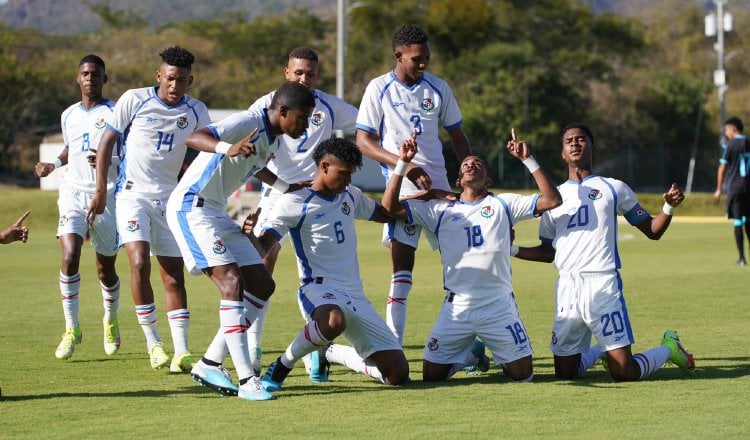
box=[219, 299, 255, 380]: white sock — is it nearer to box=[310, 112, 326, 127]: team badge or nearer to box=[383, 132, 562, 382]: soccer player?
box=[383, 132, 562, 382]: soccer player

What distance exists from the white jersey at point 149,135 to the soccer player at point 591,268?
3066mm

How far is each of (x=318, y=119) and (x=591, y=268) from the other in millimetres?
2699

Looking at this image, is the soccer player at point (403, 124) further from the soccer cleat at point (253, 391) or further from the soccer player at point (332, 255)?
the soccer cleat at point (253, 391)

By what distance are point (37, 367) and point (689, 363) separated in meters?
5.26

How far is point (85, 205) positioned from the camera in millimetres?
10797

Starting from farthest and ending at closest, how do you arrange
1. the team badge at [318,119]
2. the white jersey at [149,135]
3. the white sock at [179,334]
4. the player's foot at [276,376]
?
the team badge at [318,119]
the white jersey at [149,135]
the white sock at [179,334]
the player's foot at [276,376]

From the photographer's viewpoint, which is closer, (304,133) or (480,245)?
(480,245)

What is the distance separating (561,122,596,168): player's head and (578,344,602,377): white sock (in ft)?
4.74

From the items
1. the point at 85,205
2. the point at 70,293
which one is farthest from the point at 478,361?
the point at 85,205

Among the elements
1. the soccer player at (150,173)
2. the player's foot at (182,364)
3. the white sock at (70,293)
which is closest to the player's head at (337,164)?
the soccer player at (150,173)

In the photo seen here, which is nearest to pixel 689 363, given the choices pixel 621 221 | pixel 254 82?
pixel 621 221

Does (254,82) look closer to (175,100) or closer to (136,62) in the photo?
(136,62)

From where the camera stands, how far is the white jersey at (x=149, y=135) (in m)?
9.73

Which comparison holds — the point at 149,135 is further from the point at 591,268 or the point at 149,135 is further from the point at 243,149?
the point at 591,268
